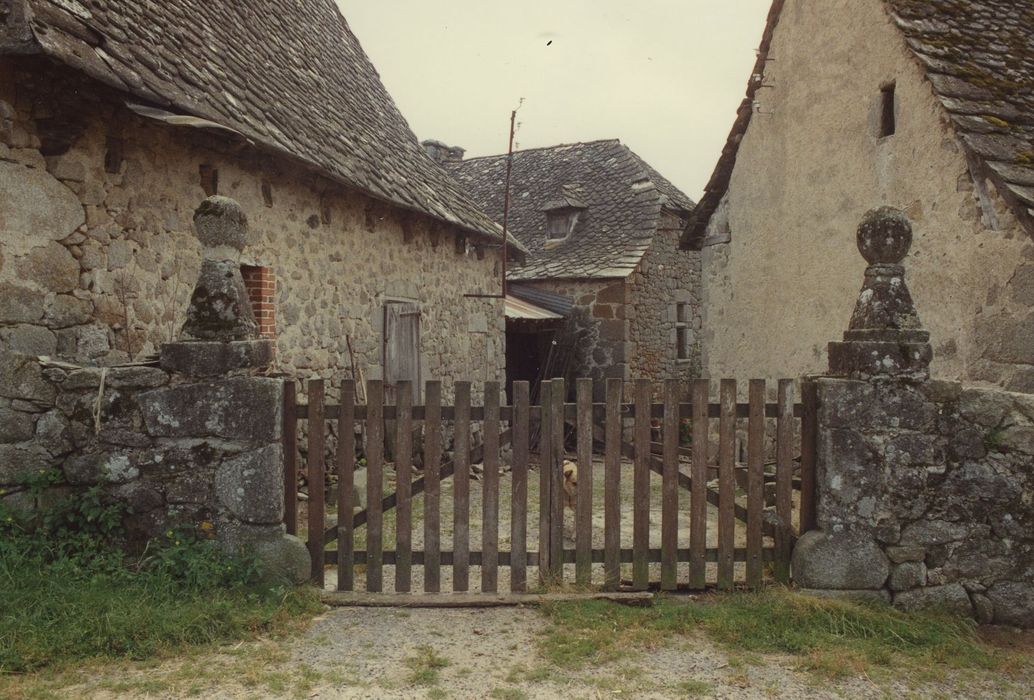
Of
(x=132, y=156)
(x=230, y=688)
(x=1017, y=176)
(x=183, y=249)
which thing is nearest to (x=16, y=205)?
(x=132, y=156)

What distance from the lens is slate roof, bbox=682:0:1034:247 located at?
230 inches

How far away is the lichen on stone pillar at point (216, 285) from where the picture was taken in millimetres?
4203

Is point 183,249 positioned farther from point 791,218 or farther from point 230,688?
point 791,218

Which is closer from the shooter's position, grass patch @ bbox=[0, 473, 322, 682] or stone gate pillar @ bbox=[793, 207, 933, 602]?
grass patch @ bbox=[0, 473, 322, 682]

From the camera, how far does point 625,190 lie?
1803 cm

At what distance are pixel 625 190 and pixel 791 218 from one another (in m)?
9.67

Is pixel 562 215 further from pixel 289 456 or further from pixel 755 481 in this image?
pixel 289 456

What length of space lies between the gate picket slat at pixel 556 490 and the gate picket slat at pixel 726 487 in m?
0.92

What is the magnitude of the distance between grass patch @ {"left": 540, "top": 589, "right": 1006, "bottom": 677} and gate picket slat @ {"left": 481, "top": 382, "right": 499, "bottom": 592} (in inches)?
17.3

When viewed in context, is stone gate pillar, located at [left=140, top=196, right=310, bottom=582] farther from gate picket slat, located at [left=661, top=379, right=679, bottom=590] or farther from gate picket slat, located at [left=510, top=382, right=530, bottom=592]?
gate picket slat, located at [left=661, top=379, right=679, bottom=590]

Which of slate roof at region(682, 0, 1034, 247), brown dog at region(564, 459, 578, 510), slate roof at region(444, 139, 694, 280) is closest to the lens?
slate roof at region(682, 0, 1034, 247)

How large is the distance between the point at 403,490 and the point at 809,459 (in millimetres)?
2341

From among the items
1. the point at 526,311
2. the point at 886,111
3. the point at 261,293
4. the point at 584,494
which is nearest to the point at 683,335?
the point at 526,311

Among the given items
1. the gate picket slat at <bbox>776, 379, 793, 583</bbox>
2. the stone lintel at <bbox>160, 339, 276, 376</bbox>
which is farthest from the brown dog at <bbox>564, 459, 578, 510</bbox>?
the stone lintel at <bbox>160, 339, 276, 376</bbox>
